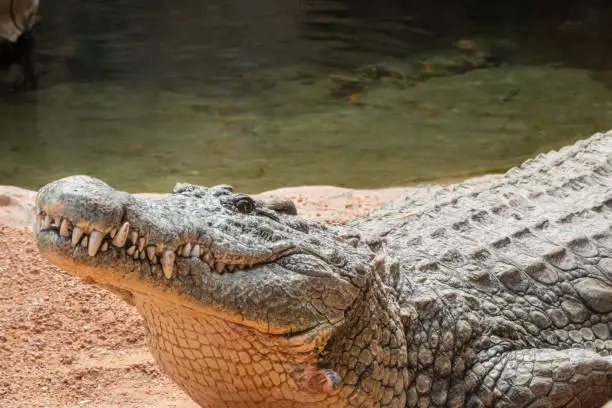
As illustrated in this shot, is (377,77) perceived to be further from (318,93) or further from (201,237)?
(201,237)

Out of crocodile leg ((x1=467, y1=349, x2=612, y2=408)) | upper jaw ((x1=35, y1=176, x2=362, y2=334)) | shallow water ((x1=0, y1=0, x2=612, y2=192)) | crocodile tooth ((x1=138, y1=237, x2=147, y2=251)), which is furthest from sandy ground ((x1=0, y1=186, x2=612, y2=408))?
shallow water ((x1=0, y1=0, x2=612, y2=192))

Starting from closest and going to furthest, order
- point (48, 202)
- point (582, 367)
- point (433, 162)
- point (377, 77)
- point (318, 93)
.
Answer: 1. point (48, 202)
2. point (582, 367)
3. point (433, 162)
4. point (318, 93)
5. point (377, 77)

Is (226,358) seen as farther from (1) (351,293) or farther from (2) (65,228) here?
(2) (65,228)

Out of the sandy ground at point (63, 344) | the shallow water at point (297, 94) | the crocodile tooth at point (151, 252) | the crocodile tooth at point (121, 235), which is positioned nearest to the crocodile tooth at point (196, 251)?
the crocodile tooth at point (151, 252)

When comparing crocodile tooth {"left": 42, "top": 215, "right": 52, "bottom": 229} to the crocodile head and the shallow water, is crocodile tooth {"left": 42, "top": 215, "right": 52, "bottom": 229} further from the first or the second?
the shallow water

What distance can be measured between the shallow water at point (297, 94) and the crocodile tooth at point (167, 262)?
5.60m

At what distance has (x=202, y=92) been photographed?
11.9 metres

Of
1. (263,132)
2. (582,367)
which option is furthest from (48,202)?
(263,132)

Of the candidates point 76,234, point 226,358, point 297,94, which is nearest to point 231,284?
point 226,358

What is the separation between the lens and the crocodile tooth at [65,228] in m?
2.72

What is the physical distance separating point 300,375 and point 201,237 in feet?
2.01

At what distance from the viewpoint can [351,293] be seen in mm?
3316

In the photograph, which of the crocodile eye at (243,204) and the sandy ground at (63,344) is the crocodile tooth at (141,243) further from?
the sandy ground at (63,344)

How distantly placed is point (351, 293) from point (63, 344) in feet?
7.04
